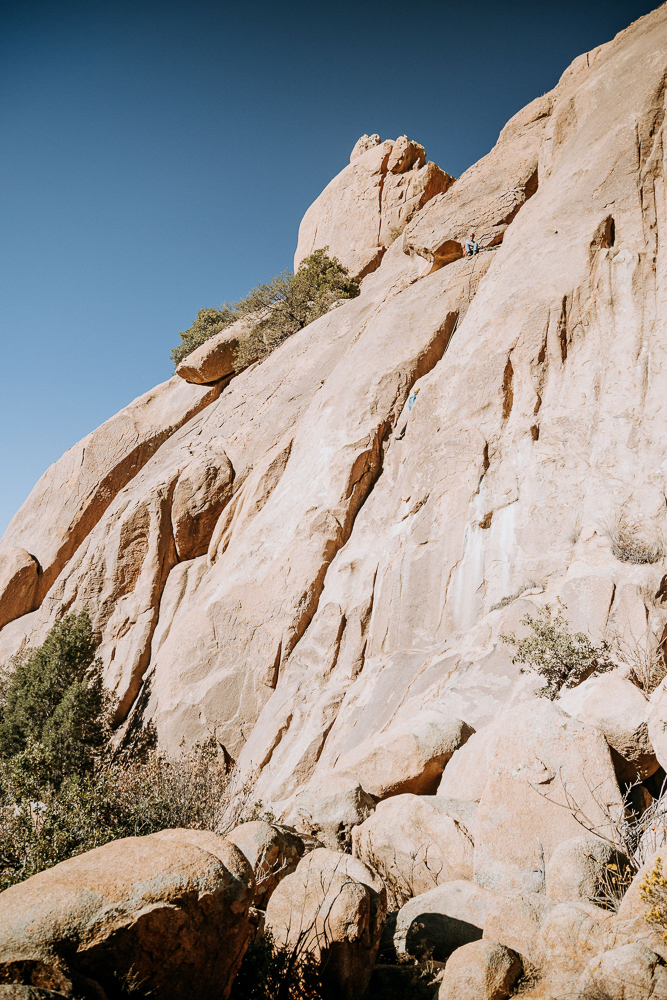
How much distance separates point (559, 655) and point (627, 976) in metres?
5.65

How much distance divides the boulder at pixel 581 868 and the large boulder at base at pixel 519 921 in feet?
0.80

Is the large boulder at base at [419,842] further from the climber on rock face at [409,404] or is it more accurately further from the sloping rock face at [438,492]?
the climber on rock face at [409,404]

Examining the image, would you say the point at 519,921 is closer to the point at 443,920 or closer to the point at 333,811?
the point at 443,920

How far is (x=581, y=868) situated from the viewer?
491 cm

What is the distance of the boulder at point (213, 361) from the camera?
26.9m

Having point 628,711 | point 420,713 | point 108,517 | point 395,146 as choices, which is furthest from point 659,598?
point 395,146

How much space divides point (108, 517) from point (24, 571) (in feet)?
18.7

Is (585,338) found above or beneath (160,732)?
above

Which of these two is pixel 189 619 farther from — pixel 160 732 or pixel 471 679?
pixel 471 679

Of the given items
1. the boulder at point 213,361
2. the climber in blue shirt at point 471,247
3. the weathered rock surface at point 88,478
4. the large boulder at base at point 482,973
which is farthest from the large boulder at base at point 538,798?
the boulder at point 213,361

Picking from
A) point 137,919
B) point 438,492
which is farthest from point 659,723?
point 438,492

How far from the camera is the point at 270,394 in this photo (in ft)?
71.7

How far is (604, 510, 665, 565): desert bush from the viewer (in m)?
9.22

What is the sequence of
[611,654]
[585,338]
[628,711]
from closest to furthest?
[628,711], [611,654], [585,338]
